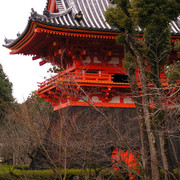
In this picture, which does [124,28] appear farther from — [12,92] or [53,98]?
[12,92]

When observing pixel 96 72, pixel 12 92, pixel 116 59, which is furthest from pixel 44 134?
pixel 12 92

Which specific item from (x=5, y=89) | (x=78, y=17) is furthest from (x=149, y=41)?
(x=5, y=89)

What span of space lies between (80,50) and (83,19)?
1.82m

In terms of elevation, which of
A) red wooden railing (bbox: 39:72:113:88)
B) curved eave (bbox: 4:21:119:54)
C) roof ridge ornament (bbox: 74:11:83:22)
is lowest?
red wooden railing (bbox: 39:72:113:88)

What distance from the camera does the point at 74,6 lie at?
1869cm

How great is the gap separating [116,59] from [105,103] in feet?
8.36

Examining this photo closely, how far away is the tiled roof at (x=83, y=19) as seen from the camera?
1537cm

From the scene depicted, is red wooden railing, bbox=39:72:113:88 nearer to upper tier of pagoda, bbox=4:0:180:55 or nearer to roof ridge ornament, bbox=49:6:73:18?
upper tier of pagoda, bbox=4:0:180:55

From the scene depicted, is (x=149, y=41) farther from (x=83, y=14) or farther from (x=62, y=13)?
(x=83, y=14)

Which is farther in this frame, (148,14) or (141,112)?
(141,112)

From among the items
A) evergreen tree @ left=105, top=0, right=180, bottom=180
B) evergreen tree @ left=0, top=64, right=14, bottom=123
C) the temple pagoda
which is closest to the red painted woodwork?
the temple pagoda

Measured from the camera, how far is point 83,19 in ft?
56.7

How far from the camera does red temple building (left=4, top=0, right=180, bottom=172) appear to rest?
1541cm

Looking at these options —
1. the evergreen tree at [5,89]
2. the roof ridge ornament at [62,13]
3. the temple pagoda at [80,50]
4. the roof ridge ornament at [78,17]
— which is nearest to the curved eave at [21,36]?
the temple pagoda at [80,50]
